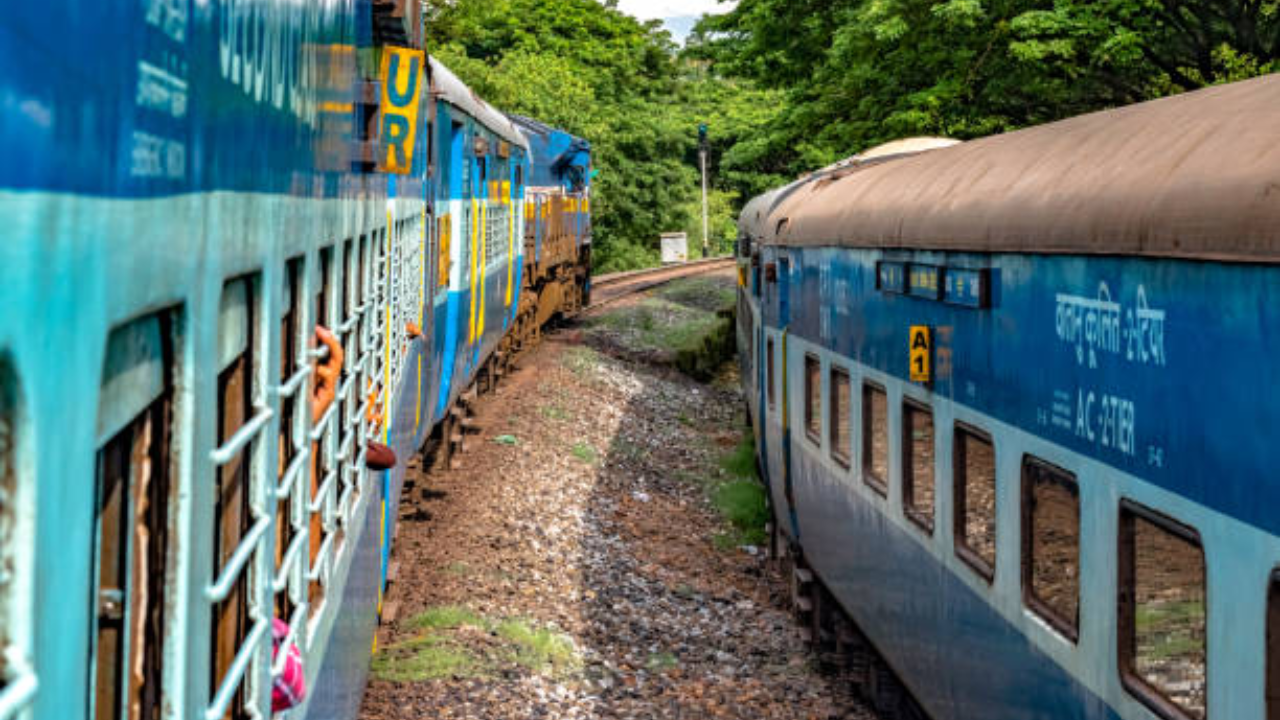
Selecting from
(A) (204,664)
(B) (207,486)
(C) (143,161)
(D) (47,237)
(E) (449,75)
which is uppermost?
(E) (449,75)

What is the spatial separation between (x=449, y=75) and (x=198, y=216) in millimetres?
10390

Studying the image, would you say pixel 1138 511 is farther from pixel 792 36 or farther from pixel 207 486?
pixel 792 36

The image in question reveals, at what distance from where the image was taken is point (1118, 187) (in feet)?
14.2

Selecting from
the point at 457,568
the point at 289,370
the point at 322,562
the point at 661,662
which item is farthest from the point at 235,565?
the point at 457,568

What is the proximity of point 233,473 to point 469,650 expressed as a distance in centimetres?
641

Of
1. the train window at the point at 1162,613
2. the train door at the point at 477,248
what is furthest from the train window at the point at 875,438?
the train door at the point at 477,248

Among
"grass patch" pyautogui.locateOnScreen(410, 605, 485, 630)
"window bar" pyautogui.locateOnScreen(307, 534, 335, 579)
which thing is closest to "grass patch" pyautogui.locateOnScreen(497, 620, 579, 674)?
"grass patch" pyautogui.locateOnScreen(410, 605, 485, 630)

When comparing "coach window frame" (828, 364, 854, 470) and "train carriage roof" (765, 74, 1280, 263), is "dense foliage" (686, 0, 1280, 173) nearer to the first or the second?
"coach window frame" (828, 364, 854, 470)

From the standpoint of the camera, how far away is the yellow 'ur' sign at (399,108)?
6113 mm

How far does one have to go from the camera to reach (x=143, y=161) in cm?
187

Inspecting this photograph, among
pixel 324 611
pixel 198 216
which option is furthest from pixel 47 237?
pixel 324 611

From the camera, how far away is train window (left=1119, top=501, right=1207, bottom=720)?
3.80m

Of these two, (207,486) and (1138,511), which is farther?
(1138,511)

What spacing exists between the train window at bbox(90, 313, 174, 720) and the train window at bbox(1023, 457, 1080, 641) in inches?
124
